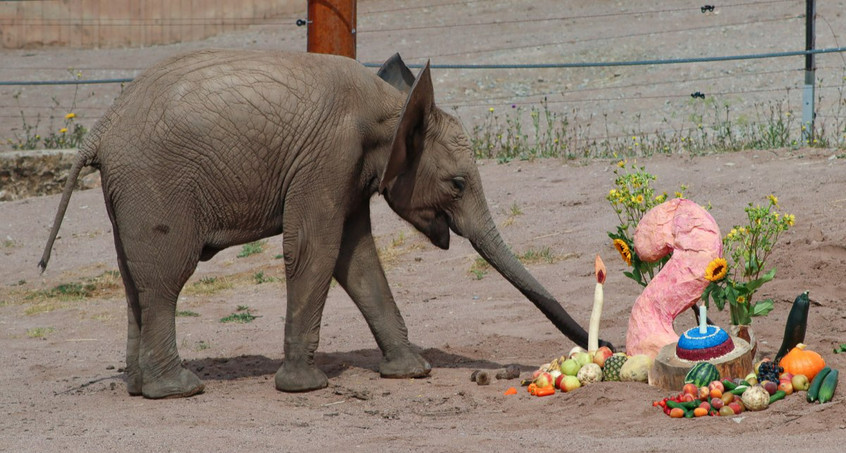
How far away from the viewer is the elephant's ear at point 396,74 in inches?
314

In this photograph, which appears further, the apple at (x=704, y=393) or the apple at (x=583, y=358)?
the apple at (x=583, y=358)

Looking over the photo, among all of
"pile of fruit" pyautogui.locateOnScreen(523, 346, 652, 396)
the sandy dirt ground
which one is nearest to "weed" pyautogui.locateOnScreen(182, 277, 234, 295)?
the sandy dirt ground

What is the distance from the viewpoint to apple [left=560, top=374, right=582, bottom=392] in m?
6.73

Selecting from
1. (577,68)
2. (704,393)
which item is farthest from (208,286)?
(577,68)

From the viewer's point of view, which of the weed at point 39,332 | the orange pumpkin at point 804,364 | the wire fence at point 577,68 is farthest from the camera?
the wire fence at point 577,68

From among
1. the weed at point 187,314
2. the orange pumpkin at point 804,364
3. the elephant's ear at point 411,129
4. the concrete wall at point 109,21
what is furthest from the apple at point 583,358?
the concrete wall at point 109,21

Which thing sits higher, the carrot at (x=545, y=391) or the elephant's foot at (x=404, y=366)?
the carrot at (x=545, y=391)

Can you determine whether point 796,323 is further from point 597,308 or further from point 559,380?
point 559,380

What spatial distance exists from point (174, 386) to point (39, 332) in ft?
9.79

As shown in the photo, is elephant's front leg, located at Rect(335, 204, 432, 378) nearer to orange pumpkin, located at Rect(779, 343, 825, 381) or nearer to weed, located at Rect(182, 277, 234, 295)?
orange pumpkin, located at Rect(779, 343, 825, 381)

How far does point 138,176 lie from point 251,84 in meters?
0.86

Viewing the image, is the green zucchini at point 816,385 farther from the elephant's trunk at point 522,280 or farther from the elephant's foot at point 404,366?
the elephant's foot at point 404,366

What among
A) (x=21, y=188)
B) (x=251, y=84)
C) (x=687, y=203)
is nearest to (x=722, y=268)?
(x=687, y=203)

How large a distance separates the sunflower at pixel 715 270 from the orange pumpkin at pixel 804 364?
0.58 meters
